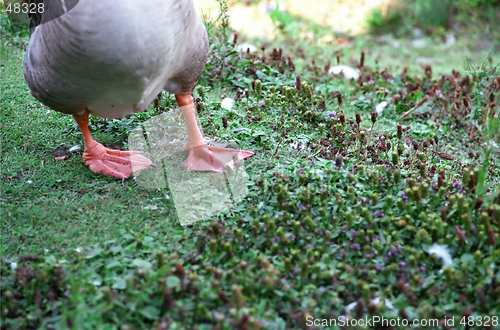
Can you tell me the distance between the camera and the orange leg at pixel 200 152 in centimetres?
337

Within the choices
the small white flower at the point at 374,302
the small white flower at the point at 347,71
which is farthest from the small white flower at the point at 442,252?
the small white flower at the point at 347,71

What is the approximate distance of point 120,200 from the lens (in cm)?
308

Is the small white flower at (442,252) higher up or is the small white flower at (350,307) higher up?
the small white flower at (442,252)

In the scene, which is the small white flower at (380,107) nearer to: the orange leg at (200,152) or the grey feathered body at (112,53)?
the orange leg at (200,152)

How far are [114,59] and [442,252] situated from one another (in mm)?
1942

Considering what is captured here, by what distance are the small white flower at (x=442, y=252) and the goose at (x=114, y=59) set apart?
4.24 ft

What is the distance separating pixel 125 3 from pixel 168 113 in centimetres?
162

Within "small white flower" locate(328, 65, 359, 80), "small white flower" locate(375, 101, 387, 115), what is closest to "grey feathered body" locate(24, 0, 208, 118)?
"small white flower" locate(375, 101, 387, 115)

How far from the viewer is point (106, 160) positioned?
11.2ft

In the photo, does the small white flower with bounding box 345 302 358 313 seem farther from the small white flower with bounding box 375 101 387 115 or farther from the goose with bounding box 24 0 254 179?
the small white flower with bounding box 375 101 387 115

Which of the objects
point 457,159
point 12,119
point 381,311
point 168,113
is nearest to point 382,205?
point 381,311

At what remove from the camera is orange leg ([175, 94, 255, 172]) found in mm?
3369

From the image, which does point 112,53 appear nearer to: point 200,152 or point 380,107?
point 200,152

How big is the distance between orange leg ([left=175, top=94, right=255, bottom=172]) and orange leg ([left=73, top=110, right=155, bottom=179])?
305 millimetres
